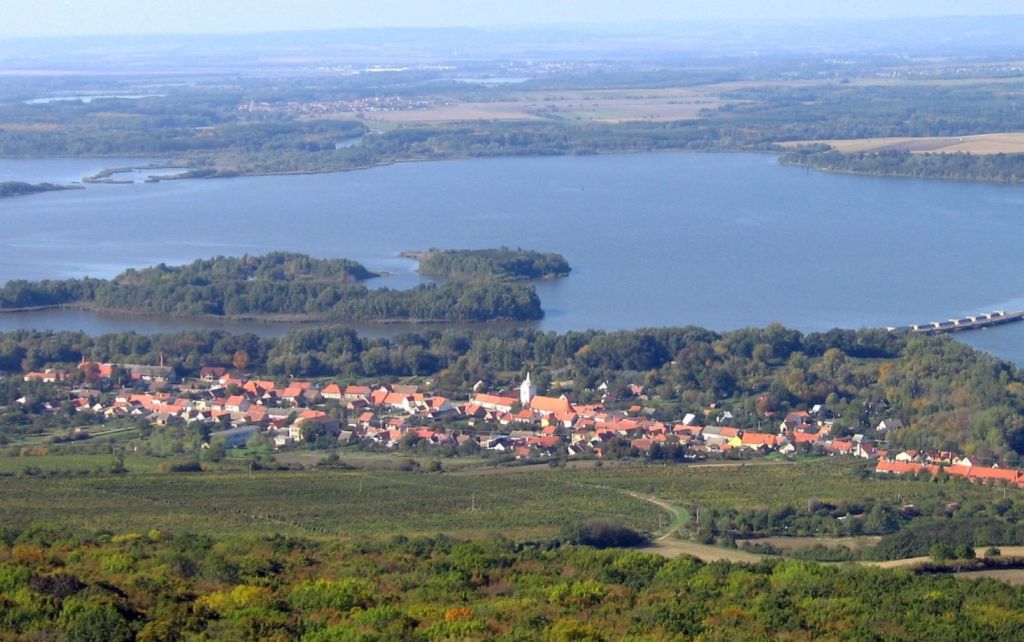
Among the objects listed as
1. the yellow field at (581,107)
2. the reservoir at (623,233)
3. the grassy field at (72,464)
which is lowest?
the yellow field at (581,107)

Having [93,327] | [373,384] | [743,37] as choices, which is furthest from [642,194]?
[743,37]

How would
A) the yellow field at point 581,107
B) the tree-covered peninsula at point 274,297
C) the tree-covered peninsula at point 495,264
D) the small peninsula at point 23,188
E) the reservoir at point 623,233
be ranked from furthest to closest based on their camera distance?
the yellow field at point 581,107 → the small peninsula at point 23,188 → the tree-covered peninsula at point 495,264 → the reservoir at point 623,233 → the tree-covered peninsula at point 274,297

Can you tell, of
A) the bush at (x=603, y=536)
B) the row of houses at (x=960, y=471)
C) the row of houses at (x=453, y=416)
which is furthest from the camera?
the row of houses at (x=453, y=416)

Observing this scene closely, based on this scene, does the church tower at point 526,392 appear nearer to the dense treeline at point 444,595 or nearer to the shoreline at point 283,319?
the shoreline at point 283,319

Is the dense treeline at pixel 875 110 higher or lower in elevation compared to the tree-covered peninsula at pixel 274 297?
lower

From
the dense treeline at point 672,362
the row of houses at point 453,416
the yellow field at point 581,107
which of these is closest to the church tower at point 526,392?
the row of houses at point 453,416

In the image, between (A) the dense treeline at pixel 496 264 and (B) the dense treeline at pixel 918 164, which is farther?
(B) the dense treeline at pixel 918 164

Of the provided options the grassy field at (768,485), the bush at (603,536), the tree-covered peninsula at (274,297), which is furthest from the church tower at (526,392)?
the bush at (603,536)

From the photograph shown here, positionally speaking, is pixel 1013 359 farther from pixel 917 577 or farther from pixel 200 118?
pixel 200 118
